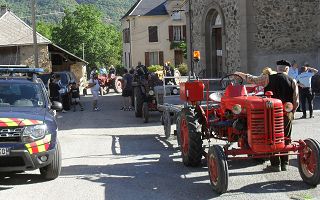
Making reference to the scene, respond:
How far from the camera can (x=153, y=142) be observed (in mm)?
12789

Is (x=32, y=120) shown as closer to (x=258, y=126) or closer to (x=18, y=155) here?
(x=18, y=155)

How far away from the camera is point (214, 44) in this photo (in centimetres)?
2719

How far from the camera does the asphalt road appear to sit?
25.1ft

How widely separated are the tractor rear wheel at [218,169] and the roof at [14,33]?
2931 cm

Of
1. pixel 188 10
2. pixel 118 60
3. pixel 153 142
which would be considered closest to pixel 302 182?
pixel 153 142

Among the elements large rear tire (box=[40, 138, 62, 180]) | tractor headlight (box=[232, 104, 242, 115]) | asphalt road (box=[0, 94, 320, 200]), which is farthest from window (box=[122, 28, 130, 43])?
tractor headlight (box=[232, 104, 242, 115])

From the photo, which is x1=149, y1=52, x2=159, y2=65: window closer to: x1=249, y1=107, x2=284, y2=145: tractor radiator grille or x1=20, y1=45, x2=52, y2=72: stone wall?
x1=20, y1=45, x2=52, y2=72: stone wall

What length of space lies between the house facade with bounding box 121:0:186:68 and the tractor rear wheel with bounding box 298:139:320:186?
2013 inches

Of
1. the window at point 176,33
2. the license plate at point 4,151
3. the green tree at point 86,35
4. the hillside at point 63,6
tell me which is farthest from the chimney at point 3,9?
the hillside at point 63,6

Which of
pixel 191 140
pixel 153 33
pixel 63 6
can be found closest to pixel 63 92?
pixel 191 140

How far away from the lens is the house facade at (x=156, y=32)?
195ft

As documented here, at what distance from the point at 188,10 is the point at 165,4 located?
30332 millimetres

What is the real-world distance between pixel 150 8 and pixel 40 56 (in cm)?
2655

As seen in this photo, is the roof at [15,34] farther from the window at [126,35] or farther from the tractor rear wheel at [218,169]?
the tractor rear wheel at [218,169]
